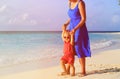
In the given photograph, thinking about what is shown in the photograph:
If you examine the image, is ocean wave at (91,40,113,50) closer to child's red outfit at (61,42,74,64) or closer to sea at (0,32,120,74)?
sea at (0,32,120,74)

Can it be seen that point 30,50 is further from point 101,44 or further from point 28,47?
point 101,44

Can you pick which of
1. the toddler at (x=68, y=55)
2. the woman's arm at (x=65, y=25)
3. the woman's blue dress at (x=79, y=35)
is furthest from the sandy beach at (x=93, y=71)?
the woman's arm at (x=65, y=25)

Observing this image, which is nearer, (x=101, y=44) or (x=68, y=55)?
(x=68, y=55)

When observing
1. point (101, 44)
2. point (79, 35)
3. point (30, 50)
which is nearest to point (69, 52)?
point (79, 35)

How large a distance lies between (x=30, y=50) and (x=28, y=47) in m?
0.03

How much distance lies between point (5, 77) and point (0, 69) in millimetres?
151

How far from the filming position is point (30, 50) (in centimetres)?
274

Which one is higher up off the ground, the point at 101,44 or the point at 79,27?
the point at 79,27

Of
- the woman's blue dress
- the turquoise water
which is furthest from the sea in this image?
the woman's blue dress

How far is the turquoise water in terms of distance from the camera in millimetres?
2586

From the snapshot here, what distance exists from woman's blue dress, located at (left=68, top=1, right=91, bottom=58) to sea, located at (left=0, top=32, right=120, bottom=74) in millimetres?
203

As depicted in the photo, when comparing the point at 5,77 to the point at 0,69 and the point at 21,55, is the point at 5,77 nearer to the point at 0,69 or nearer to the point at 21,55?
the point at 0,69

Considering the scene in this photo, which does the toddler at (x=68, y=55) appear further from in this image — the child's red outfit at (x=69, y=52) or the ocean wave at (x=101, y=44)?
the ocean wave at (x=101, y=44)

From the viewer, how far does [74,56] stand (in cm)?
236
